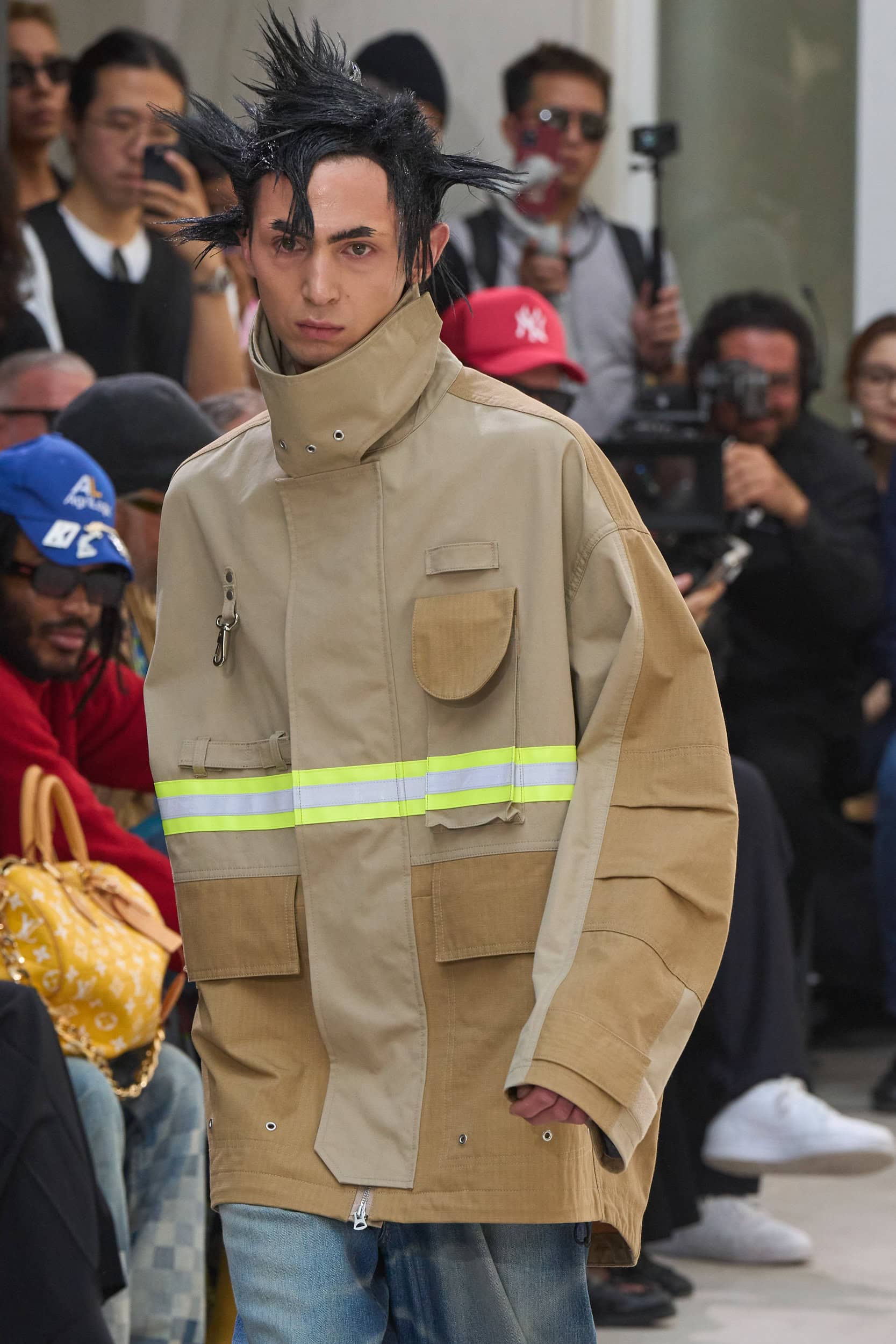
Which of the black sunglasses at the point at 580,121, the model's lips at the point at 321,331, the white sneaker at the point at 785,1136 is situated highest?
the black sunglasses at the point at 580,121

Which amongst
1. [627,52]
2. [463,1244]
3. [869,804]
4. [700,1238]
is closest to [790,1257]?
[700,1238]

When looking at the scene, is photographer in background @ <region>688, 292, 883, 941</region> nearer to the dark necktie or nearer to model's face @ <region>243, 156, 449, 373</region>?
the dark necktie

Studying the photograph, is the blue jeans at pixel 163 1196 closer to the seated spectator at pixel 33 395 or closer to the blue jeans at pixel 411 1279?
the blue jeans at pixel 411 1279

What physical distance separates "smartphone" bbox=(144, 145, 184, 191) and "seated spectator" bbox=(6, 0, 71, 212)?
11.2 inches

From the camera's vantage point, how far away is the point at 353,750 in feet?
5.57

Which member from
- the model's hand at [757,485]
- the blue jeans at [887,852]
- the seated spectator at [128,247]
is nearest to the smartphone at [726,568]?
the model's hand at [757,485]

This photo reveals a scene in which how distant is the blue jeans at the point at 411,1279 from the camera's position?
5.45 ft

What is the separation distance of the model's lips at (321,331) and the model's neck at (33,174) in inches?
117

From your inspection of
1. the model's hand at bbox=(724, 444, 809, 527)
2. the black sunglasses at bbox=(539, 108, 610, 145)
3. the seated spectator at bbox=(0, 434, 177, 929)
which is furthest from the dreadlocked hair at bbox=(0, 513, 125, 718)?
the black sunglasses at bbox=(539, 108, 610, 145)

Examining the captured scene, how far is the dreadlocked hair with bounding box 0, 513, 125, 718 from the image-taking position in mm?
2861

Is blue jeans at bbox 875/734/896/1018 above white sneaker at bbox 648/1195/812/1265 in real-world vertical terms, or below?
above

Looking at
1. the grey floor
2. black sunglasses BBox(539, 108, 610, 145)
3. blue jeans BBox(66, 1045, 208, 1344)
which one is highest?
black sunglasses BBox(539, 108, 610, 145)

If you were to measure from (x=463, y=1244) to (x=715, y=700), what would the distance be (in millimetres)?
492

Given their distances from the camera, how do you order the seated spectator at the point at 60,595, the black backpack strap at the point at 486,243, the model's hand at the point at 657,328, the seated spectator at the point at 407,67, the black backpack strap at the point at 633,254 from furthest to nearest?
1. the seated spectator at the point at 407,67
2. the black backpack strap at the point at 633,254
3. the model's hand at the point at 657,328
4. the black backpack strap at the point at 486,243
5. the seated spectator at the point at 60,595
